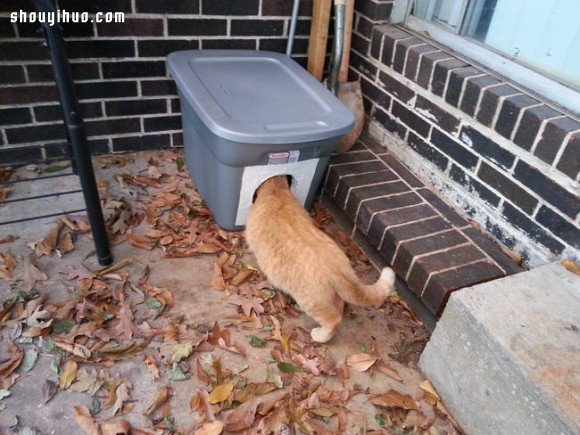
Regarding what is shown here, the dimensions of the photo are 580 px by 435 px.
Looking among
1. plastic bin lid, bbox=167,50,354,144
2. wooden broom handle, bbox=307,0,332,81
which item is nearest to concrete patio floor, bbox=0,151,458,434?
plastic bin lid, bbox=167,50,354,144

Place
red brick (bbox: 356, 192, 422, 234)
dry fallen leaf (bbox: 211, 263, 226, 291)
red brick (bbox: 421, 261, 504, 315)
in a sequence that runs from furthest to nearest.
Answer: red brick (bbox: 356, 192, 422, 234) → dry fallen leaf (bbox: 211, 263, 226, 291) → red brick (bbox: 421, 261, 504, 315)

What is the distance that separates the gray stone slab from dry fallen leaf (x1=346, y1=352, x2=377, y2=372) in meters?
0.25

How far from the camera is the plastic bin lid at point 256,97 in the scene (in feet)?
6.21

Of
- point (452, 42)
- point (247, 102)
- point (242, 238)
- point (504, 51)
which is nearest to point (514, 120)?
point (504, 51)

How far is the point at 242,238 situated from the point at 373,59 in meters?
1.27

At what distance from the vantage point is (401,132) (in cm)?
254

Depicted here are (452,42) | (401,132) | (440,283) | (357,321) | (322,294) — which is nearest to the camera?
(322,294)

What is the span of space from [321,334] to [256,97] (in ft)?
3.66

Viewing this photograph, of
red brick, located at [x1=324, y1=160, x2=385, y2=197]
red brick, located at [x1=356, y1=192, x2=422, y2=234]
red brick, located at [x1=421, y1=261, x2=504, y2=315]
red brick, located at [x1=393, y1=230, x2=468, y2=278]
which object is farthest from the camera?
red brick, located at [x1=324, y1=160, x2=385, y2=197]

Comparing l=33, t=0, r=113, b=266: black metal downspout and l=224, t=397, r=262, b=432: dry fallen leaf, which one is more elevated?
l=33, t=0, r=113, b=266: black metal downspout

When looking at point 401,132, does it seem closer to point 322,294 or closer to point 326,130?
point 326,130

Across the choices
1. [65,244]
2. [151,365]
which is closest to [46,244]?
[65,244]

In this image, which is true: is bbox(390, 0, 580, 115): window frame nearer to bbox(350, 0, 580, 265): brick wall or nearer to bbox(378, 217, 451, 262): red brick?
bbox(350, 0, 580, 265): brick wall

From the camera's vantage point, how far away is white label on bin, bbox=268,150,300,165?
201cm
